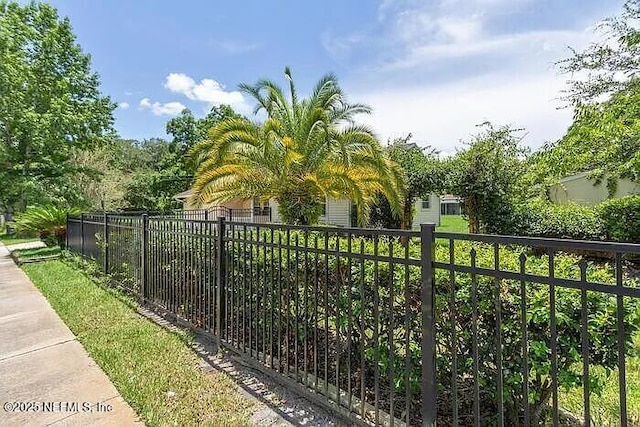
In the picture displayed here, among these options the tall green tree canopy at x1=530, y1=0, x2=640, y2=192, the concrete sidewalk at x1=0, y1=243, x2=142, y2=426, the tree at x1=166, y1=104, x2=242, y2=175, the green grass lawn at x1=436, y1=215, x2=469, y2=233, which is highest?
the tree at x1=166, y1=104, x2=242, y2=175

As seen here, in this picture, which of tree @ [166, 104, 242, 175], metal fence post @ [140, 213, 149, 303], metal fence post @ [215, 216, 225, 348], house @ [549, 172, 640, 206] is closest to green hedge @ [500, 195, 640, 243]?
house @ [549, 172, 640, 206]

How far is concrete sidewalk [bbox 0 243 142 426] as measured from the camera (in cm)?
283

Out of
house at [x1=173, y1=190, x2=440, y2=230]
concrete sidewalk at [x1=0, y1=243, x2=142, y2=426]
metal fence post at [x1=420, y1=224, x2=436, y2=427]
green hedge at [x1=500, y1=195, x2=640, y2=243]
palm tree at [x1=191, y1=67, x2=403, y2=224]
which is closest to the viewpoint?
metal fence post at [x1=420, y1=224, x2=436, y2=427]

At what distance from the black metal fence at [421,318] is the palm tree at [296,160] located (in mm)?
4235

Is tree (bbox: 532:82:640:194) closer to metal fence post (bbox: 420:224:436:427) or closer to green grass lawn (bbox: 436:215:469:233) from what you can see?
green grass lawn (bbox: 436:215:469:233)

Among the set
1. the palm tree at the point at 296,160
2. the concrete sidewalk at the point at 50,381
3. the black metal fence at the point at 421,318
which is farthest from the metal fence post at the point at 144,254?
the palm tree at the point at 296,160

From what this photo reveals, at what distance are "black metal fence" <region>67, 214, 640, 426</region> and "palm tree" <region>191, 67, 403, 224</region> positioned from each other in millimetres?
4235

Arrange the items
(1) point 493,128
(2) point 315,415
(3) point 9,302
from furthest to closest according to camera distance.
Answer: (1) point 493,128 < (3) point 9,302 < (2) point 315,415

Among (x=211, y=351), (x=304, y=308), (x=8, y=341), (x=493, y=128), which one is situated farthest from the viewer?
(x=493, y=128)

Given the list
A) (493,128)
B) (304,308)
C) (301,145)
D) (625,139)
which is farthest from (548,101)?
(304,308)

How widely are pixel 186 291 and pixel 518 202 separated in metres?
12.8

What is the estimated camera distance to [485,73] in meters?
8.94

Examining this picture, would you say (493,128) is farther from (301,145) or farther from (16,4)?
(16,4)

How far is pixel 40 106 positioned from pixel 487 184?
23.2 metres
